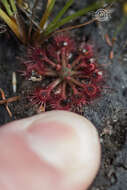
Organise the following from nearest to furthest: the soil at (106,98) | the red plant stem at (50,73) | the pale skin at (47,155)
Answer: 1. the pale skin at (47,155)
2. the soil at (106,98)
3. the red plant stem at (50,73)

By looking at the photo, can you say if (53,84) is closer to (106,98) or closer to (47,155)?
(106,98)

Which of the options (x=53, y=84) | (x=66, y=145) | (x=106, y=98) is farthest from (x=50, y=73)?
(x=66, y=145)

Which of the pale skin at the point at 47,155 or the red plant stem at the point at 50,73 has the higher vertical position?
the red plant stem at the point at 50,73

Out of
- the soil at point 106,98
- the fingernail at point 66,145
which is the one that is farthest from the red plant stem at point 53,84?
the fingernail at point 66,145

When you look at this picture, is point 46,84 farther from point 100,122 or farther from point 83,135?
point 83,135

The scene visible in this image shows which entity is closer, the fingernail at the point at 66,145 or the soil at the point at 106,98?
the fingernail at the point at 66,145

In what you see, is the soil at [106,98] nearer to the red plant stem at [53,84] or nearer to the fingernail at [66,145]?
the red plant stem at [53,84]

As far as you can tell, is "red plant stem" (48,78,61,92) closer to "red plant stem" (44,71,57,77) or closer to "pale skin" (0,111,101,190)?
"red plant stem" (44,71,57,77)
